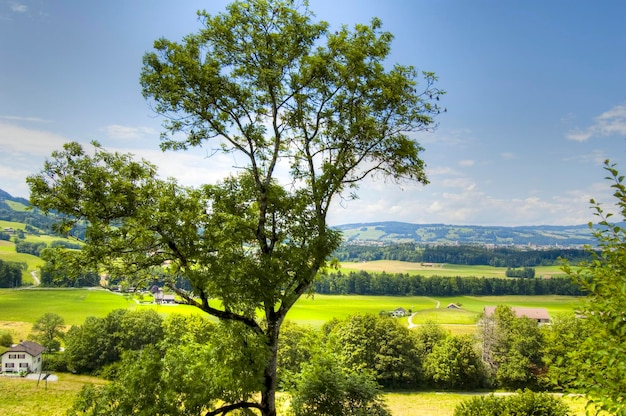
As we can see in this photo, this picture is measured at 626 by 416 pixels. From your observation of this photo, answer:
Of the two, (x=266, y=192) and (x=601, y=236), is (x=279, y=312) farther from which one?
(x=601, y=236)

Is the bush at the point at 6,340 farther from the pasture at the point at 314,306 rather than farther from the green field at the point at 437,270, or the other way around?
the green field at the point at 437,270

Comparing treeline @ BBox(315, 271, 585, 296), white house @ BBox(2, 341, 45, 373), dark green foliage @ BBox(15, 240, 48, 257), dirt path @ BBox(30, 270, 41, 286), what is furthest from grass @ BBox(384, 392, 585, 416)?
dark green foliage @ BBox(15, 240, 48, 257)

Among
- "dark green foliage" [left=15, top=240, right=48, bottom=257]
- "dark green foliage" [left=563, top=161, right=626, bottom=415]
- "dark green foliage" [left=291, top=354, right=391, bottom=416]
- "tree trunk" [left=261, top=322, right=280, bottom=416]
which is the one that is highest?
"dark green foliage" [left=15, top=240, right=48, bottom=257]

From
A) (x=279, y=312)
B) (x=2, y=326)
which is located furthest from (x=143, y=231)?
(x=2, y=326)

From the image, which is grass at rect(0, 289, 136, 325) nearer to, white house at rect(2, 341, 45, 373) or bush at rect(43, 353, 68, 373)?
white house at rect(2, 341, 45, 373)

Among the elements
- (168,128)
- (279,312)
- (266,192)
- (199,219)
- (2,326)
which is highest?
(168,128)

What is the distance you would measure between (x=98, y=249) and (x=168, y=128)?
338 centimetres

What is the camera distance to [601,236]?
6496 mm

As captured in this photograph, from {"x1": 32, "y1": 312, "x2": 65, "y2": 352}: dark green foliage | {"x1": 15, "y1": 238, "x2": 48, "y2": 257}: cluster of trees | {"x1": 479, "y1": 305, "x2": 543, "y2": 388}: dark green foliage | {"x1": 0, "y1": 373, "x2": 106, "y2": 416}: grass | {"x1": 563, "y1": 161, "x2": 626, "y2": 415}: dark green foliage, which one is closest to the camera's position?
{"x1": 563, "y1": 161, "x2": 626, "y2": 415}: dark green foliage

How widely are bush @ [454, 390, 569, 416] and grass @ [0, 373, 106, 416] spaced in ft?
88.6

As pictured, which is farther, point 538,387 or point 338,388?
point 538,387

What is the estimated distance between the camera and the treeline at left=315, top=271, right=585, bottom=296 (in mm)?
104875

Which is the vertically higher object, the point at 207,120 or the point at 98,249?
the point at 207,120

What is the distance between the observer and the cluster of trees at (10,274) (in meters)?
78.5
